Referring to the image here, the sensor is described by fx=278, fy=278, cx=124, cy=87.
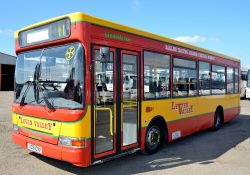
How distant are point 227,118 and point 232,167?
19.5 feet

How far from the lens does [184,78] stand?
830 cm

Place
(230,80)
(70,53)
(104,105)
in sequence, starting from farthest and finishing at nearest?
(230,80)
(104,105)
(70,53)

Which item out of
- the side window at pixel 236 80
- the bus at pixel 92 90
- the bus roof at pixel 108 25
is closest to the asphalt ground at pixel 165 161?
the bus at pixel 92 90

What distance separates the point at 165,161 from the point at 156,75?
7.02ft

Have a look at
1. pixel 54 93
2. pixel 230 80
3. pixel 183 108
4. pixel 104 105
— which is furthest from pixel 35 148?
pixel 230 80

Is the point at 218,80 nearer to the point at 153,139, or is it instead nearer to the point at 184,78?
the point at 184,78

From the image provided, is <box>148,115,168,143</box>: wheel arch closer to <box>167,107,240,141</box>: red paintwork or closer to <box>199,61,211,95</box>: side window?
<box>167,107,240,141</box>: red paintwork

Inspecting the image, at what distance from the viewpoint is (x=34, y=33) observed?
5.98 metres

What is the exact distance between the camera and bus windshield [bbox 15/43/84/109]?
5.09m

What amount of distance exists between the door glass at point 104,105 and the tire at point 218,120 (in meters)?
6.21

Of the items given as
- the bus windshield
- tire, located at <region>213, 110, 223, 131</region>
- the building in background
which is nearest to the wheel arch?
the bus windshield

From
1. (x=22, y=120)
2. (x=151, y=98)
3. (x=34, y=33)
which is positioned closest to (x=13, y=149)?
(x=22, y=120)

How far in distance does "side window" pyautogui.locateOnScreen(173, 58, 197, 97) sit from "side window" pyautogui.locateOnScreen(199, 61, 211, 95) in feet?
1.48

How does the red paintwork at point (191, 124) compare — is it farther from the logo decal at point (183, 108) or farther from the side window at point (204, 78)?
the side window at point (204, 78)
